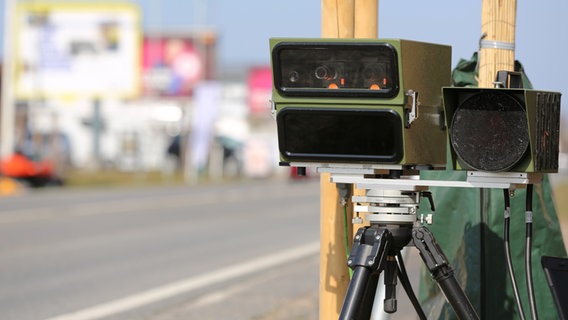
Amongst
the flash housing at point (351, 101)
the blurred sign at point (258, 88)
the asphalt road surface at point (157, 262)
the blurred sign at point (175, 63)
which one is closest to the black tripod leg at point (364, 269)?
the flash housing at point (351, 101)

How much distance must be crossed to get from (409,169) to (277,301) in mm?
4919

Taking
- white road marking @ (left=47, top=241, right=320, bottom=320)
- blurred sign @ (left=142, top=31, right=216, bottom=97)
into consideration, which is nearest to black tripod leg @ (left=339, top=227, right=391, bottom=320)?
white road marking @ (left=47, top=241, right=320, bottom=320)

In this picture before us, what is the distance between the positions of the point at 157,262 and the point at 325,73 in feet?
27.7

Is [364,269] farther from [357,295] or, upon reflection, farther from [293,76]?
[293,76]

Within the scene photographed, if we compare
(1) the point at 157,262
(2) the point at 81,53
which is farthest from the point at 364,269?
(2) the point at 81,53

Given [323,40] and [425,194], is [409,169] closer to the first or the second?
[425,194]

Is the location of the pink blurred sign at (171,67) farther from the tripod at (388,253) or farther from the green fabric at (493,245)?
the tripod at (388,253)

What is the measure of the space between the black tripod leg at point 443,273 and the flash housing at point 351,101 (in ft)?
0.85

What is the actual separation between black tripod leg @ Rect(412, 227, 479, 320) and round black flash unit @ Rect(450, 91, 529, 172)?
29 cm

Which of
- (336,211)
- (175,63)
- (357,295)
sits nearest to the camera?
(357,295)

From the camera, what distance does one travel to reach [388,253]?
3.53 m

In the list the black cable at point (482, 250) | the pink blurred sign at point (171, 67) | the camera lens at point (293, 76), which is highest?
the pink blurred sign at point (171, 67)

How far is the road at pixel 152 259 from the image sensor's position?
8453mm

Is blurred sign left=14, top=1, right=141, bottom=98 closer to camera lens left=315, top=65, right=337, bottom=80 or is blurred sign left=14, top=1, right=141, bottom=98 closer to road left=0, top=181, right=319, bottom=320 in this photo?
road left=0, top=181, right=319, bottom=320
